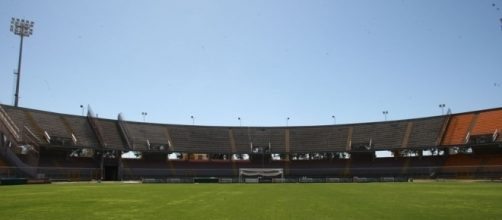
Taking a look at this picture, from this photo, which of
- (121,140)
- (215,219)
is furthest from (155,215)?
(121,140)

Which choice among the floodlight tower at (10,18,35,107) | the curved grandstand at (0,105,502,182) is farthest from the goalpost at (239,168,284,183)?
the floodlight tower at (10,18,35,107)

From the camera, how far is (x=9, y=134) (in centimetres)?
6431

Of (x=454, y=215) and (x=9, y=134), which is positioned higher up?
(x=9, y=134)

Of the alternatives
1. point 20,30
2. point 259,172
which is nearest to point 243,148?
point 259,172

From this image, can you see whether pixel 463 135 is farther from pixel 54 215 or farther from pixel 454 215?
pixel 54 215

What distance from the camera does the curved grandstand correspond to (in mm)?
67562

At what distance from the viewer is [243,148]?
90438mm

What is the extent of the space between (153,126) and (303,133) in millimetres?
32192

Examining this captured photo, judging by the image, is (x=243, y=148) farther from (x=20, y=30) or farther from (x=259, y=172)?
(x=20, y=30)

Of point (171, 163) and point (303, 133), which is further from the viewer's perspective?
point (303, 133)

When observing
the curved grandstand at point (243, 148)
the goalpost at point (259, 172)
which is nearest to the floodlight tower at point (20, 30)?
the curved grandstand at point (243, 148)

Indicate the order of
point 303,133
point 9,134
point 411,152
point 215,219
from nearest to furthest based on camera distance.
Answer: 1. point 215,219
2. point 9,134
3. point 411,152
4. point 303,133

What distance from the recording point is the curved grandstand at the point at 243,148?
67562 mm

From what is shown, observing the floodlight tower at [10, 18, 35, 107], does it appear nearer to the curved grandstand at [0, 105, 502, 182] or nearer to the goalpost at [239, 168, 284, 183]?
the curved grandstand at [0, 105, 502, 182]
